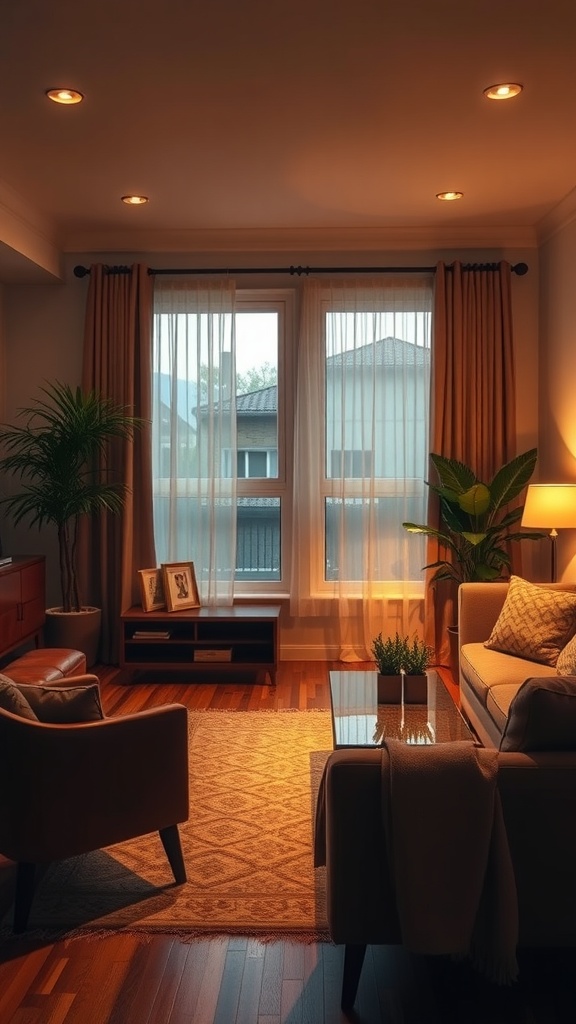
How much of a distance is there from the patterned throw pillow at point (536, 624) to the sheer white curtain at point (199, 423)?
2.10m

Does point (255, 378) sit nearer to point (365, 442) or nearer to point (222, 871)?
point (365, 442)

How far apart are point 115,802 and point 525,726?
121cm

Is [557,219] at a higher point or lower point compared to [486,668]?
higher

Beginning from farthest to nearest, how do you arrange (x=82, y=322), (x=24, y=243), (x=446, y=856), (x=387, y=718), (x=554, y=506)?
(x=82, y=322)
(x=24, y=243)
(x=554, y=506)
(x=387, y=718)
(x=446, y=856)

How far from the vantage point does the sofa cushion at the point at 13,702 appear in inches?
99.5

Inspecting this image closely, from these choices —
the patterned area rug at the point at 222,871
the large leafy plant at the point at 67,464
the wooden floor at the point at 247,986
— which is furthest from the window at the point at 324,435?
the wooden floor at the point at 247,986

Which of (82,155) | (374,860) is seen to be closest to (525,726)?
(374,860)

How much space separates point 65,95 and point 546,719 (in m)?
2.92

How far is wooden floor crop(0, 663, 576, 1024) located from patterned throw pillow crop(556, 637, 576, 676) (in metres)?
1.22

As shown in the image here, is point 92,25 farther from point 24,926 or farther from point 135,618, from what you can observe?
point 135,618

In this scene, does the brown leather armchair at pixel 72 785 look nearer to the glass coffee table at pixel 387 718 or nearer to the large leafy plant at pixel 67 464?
the glass coffee table at pixel 387 718

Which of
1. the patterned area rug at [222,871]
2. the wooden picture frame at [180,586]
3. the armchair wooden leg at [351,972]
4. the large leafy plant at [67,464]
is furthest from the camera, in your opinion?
the wooden picture frame at [180,586]

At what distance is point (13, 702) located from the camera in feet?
8.32

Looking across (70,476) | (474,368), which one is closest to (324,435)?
(474,368)
